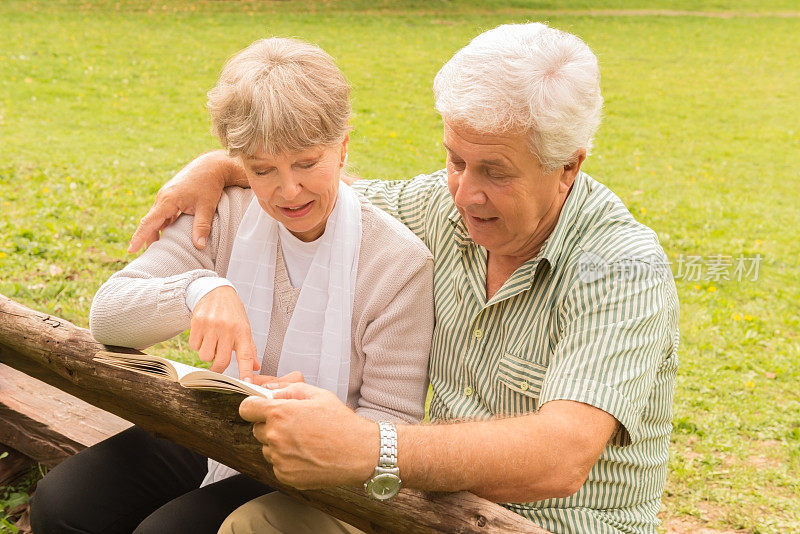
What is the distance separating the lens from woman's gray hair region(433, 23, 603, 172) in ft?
6.63

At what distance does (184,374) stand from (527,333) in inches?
35.0

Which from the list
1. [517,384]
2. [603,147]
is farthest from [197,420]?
[603,147]

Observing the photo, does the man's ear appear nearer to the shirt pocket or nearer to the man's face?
the man's face

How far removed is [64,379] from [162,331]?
71 centimetres

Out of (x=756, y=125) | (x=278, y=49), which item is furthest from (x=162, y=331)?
(x=756, y=125)

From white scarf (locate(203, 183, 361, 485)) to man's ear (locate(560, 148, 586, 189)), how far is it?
612mm

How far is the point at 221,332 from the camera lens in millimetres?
2129

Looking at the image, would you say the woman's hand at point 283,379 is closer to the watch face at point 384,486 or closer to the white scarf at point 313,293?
the white scarf at point 313,293

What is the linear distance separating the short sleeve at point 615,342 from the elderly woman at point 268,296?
0.50 meters

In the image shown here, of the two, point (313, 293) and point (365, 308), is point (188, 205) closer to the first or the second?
point (313, 293)

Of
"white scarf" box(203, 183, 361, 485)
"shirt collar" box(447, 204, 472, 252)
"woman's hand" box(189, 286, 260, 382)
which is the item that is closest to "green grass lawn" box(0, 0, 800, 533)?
"white scarf" box(203, 183, 361, 485)

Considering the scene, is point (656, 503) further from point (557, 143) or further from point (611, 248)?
point (557, 143)

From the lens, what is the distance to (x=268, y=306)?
248 cm

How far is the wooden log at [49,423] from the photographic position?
304 centimetres
